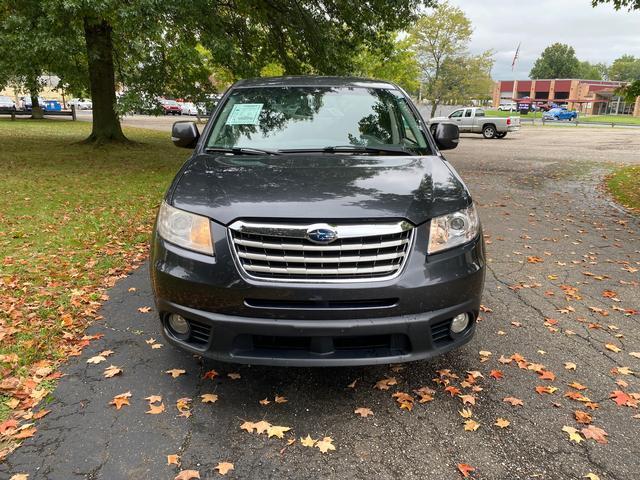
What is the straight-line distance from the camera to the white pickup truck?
88.5 feet

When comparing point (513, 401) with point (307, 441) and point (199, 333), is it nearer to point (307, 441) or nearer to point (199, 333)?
point (307, 441)

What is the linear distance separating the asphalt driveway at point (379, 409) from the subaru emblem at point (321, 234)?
1.03 meters

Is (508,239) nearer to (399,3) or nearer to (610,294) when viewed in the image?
(610,294)

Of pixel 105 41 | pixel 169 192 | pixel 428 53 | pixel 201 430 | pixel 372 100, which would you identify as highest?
pixel 428 53

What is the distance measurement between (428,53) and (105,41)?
35.2 m

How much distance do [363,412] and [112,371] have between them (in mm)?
1665

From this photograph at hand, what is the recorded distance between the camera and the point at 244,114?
3.96m

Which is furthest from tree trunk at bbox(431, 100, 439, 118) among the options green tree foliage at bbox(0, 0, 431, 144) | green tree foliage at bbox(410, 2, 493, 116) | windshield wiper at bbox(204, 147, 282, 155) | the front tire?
windshield wiper at bbox(204, 147, 282, 155)

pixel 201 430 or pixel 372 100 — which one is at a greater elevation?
pixel 372 100

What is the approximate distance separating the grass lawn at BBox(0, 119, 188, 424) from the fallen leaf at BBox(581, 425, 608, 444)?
10.2 feet

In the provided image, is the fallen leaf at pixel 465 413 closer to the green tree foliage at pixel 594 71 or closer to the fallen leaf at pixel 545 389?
the fallen leaf at pixel 545 389

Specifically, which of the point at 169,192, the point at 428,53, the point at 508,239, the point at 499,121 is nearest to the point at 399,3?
the point at 508,239

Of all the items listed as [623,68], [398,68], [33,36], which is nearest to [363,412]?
[33,36]

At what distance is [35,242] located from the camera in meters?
5.90
